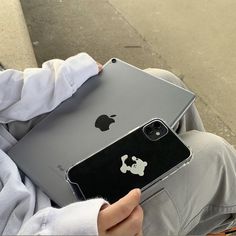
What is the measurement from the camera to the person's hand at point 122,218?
0.62m

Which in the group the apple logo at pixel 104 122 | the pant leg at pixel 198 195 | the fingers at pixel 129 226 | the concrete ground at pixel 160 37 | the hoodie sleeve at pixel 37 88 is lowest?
the concrete ground at pixel 160 37

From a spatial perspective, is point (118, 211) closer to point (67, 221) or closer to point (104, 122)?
point (67, 221)

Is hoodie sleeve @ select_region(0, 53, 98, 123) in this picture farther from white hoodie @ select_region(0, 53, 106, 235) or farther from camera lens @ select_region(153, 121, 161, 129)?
camera lens @ select_region(153, 121, 161, 129)

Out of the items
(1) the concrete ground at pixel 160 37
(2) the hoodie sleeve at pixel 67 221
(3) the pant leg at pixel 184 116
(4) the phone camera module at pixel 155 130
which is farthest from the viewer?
(1) the concrete ground at pixel 160 37

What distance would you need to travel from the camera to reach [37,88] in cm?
83

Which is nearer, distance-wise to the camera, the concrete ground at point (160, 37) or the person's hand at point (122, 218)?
the person's hand at point (122, 218)

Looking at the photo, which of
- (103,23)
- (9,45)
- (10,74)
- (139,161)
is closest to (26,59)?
(9,45)

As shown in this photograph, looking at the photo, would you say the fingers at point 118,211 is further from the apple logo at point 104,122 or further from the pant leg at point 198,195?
the apple logo at point 104,122

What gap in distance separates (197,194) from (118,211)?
6.6 inches

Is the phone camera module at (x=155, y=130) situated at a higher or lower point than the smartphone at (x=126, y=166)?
higher

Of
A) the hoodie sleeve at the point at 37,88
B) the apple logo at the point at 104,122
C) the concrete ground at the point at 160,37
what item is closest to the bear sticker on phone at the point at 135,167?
the apple logo at the point at 104,122

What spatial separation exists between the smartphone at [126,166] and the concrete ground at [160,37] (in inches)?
26.1

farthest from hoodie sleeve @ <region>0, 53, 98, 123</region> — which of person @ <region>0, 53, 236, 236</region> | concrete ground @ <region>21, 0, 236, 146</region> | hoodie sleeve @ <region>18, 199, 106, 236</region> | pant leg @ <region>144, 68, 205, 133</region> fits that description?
concrete ground @ <region>21, 0, 236, 146</region>

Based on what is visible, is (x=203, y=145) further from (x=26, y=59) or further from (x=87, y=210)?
(x=26, y=59)
